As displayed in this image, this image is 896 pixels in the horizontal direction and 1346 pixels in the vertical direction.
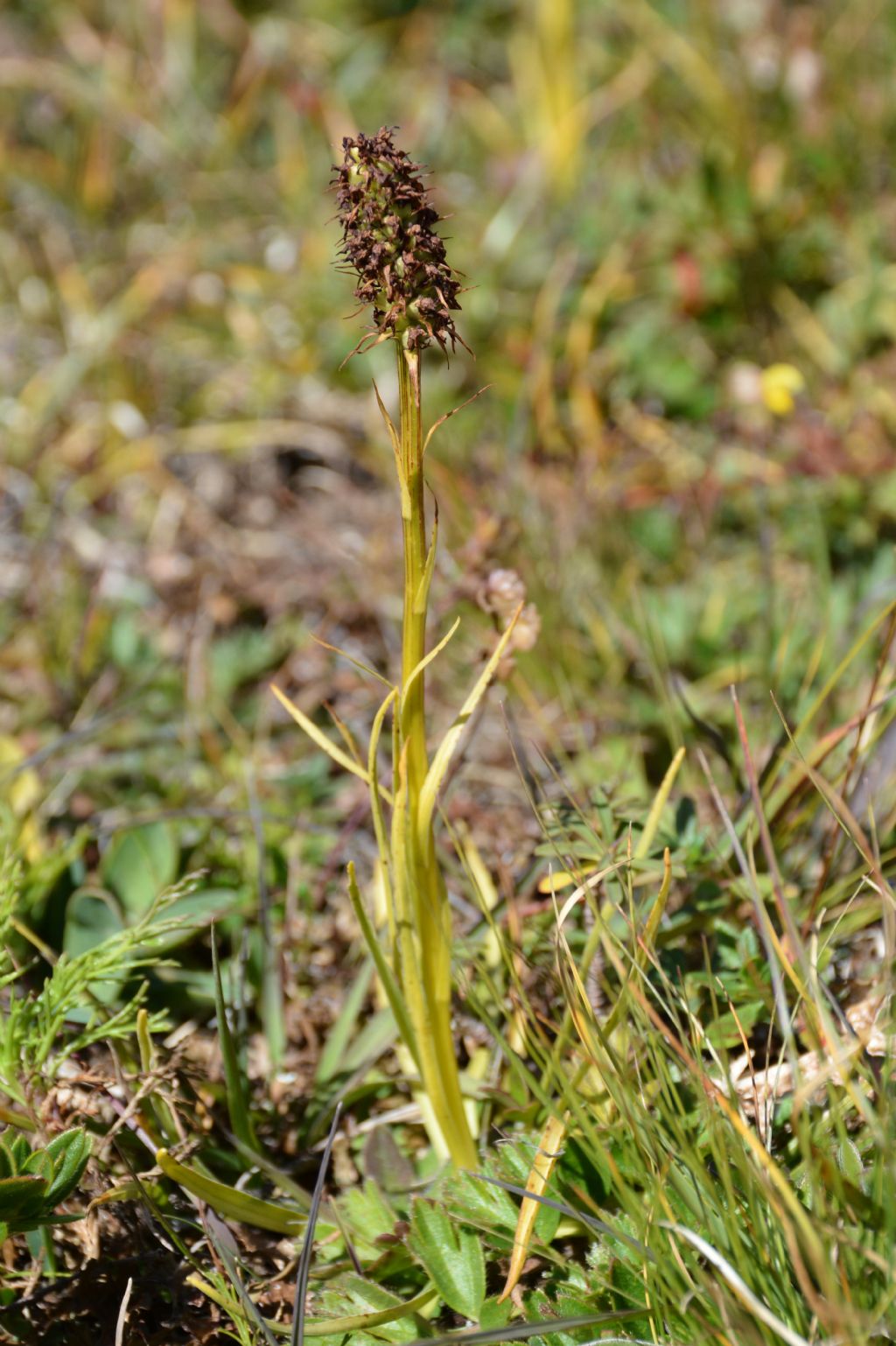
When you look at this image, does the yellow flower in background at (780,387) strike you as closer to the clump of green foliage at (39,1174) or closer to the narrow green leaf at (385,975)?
the narrow green leaf at (385,975)

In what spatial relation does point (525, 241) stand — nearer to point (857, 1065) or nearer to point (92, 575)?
point (92, 575)

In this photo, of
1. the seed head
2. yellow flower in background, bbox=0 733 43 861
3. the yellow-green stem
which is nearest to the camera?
the seed head

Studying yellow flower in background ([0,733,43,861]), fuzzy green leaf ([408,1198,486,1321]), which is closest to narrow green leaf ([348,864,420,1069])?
fuzzy green leaf ([408,1198,486,1321])

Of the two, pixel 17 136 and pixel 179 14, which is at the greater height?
pixel 179 14

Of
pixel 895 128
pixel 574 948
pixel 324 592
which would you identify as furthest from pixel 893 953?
pixel 895 128

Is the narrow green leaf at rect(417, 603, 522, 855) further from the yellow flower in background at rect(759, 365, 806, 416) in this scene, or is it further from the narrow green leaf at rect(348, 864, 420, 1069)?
the yellow flower in background at rect(759, 365, 806, 416)

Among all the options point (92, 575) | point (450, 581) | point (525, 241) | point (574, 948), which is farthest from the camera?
point (525, 241)

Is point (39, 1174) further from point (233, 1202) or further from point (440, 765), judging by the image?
point (440, 765)
